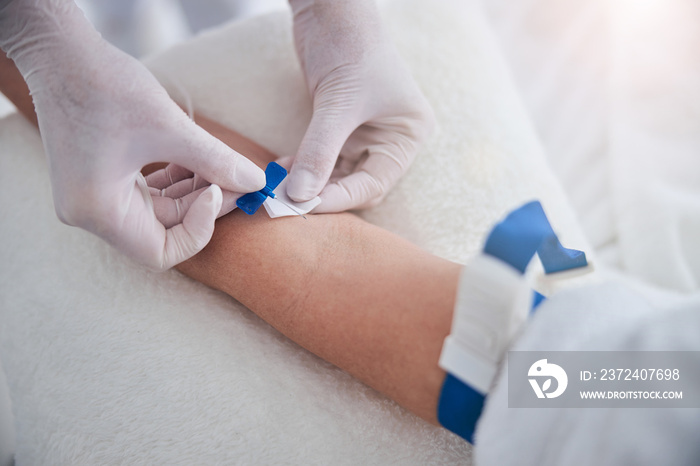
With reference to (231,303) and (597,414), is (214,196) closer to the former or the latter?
(231,303)

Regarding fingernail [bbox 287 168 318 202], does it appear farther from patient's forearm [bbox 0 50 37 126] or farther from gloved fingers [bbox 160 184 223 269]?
patient's forearm [bbox 0 50 37 126]

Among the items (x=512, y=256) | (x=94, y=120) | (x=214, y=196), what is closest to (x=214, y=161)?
(x=214, y=196)

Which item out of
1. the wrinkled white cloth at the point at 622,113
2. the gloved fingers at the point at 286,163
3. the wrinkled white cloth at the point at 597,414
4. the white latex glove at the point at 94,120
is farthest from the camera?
the wrinkled white cloth at the point at 622,113

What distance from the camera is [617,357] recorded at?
460 mm

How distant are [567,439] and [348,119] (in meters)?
0.56

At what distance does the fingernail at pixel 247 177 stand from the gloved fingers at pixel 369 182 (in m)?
0.12

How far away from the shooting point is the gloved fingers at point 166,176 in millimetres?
746

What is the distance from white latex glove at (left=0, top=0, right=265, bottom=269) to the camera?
56cm

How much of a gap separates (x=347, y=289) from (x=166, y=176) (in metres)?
0.39

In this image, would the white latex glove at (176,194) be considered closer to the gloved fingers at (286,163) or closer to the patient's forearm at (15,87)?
the gloved fingers at (286,163)

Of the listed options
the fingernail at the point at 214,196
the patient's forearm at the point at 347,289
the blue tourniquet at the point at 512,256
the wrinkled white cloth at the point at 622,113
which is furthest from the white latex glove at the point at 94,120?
the wrinkled white cloth at the point at 622,113

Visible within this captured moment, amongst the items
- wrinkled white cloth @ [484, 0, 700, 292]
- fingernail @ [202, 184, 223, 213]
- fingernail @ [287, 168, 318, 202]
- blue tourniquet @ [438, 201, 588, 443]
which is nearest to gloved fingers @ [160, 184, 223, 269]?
fingernail @ [202, 184, 223, 213]

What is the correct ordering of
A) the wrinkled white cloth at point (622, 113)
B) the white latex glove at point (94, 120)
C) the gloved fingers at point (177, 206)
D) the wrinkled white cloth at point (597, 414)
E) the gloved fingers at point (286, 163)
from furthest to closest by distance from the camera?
1. the wrinkled white cloth at point (622, 113)
2. the gloved fingers at point (286, 163)
3. the gloved fingers at point (177, 206)
4. the white latex glove at point (94, 120)
5. the wrinkled white cloth at point (597, 414)

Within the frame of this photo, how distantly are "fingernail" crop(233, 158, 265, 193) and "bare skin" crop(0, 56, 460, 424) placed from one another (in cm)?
6
